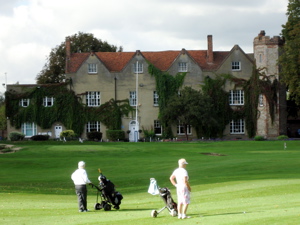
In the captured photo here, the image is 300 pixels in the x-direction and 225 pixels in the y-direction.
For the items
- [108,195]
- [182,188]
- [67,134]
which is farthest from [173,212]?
[67,134]

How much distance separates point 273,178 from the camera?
3294 cm

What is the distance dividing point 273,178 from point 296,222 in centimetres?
1644

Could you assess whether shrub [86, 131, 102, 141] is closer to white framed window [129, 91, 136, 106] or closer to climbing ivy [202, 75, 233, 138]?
white framed window [129, 91, 136, 106]

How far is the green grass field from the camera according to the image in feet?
64.7

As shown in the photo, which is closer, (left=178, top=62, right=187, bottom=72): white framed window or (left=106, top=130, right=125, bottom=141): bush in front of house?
(left=106, top=130, right=125, bottom=141): bush in front of house


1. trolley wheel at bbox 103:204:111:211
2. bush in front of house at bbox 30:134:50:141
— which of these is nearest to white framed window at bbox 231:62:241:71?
bush in front of house at bbox 30:134:50:141

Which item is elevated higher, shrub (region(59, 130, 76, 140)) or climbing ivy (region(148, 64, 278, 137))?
climbing ivy (region(148, 64, 278, 137))

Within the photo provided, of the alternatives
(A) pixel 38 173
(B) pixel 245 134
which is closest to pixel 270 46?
(B) pixel 245 134

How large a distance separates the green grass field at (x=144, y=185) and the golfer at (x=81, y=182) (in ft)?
1.24

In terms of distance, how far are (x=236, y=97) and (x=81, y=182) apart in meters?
62.8

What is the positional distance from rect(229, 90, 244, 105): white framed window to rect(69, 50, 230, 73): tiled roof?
146 inches

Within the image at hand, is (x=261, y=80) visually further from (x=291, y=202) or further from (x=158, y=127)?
Answer: (x=291, y=202)

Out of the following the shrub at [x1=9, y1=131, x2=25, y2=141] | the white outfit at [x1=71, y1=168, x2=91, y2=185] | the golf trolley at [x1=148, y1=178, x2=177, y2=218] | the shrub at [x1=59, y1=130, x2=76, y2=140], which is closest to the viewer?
the golf trolley at [x1=148, y1=178, x2=177, y2=218]

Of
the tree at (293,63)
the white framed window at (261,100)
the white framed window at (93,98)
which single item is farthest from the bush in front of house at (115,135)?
the tree at (293,63)
